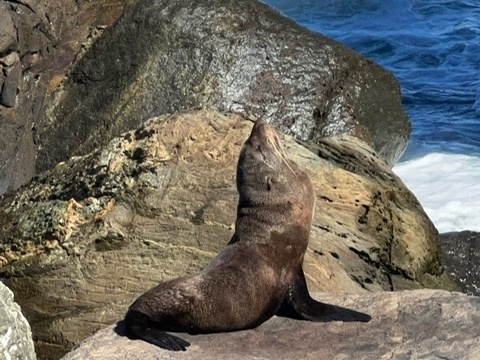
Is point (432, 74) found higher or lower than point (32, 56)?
lower

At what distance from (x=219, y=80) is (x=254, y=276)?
4844mm

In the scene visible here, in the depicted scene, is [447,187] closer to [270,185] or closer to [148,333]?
[270,185]

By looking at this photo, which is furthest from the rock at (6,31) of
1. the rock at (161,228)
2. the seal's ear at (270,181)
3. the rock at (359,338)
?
the rock at (359,338)

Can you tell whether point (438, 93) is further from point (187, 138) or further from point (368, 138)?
point (187, 138)

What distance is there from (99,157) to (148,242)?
0.98 meters

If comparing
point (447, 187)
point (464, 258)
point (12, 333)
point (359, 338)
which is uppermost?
point (359, 338)

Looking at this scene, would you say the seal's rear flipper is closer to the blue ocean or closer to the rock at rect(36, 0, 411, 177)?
the rock at rect(36, 0, 411, 177)

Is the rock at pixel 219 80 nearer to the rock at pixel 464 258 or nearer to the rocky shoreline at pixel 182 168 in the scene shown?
the rocky shoreline at pixel 182 168

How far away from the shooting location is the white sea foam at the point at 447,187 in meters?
12.3

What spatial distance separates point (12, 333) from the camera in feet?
18.8

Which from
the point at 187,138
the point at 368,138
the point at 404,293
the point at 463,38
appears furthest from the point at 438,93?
the point at 404,293

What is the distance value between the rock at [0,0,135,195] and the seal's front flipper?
16.2 feet

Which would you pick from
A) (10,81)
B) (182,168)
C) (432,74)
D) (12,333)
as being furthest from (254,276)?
(432,74)

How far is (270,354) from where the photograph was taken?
5.03 metres
